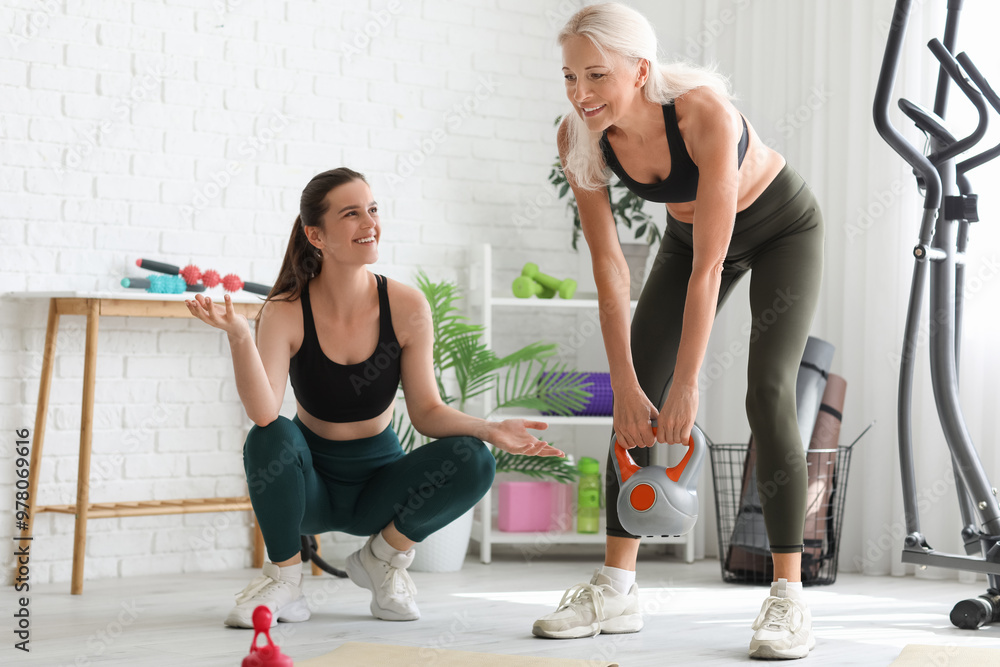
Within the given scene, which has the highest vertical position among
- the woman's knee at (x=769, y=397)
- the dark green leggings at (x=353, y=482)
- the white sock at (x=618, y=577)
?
the woman's knee at (x=769, y=397)

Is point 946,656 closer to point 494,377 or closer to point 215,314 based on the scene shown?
point 215,314

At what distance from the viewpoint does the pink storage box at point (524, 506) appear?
342cm

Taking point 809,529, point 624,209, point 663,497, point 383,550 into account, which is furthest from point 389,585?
point 624,209

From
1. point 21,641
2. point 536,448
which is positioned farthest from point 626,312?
point 21,641

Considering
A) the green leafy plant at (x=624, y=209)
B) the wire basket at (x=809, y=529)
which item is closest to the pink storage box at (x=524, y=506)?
the wire basket at (x=809, y=529)

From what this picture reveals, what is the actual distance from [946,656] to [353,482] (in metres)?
1.21

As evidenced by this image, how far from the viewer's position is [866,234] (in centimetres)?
318

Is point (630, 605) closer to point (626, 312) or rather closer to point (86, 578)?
point (626, 312)

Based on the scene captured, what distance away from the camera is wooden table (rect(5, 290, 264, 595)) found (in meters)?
2.62

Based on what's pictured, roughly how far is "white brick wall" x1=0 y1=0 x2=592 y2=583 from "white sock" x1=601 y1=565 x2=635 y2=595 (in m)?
1.56

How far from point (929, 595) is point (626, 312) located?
4.46 feet

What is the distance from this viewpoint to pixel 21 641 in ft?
6.52

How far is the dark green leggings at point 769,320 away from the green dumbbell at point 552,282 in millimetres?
1340

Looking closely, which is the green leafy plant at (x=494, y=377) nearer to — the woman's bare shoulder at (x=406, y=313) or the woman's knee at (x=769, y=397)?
the woman's bare shoulder at (x=406, y=313)
